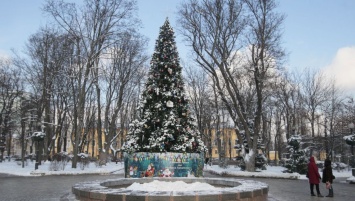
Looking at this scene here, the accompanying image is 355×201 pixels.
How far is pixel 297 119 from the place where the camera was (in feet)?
158

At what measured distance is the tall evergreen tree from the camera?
1906 cm

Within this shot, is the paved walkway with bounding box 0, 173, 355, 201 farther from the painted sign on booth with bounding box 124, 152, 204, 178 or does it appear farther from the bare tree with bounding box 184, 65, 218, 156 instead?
the bare tree with bounding box 184, 65, 218, 156

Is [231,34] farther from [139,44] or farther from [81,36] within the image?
[81,36]

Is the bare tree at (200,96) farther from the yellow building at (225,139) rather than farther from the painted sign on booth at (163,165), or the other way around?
the painted sign on booth at (163,165)

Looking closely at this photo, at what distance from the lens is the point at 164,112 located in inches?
771

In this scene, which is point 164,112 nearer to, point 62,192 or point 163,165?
point 163,165

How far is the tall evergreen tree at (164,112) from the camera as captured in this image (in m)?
19.1

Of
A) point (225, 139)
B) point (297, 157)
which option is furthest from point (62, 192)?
point (225, 139)

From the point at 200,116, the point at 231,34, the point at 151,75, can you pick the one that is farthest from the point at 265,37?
the point at 200,116

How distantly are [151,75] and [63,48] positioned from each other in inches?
657

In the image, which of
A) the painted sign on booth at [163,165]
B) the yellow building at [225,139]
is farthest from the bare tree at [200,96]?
the painted sign on booth at [163,165]

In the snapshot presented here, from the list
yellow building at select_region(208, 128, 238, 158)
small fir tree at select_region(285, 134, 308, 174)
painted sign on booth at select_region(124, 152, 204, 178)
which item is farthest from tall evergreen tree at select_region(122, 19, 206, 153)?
yellow building at select_region(208, 128, 238, 158)

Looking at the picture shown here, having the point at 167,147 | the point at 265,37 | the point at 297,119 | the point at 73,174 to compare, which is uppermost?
the point at 265,37

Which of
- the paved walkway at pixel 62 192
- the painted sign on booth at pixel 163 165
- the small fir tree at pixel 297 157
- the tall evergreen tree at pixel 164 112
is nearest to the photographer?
the paved walkway at pixel 62 192
